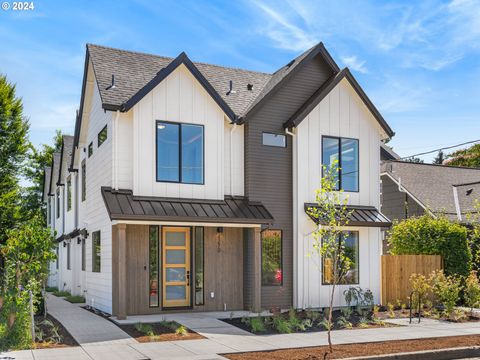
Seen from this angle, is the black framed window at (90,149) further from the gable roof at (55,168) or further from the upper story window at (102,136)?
the gable roof at (55,168)

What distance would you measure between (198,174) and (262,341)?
6447mm

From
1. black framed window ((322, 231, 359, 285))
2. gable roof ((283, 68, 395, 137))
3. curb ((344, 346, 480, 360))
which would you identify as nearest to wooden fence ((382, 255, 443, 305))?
black framed window ((322, 231, 359, 285))

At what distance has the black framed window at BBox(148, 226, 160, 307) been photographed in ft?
53.8

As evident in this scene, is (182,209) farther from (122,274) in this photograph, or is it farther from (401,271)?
(401,271)

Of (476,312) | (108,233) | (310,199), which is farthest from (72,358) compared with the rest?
(476,312)

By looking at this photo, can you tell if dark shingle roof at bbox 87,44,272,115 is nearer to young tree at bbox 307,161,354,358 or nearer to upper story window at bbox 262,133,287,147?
upper story window at bbox 262,133,287,147

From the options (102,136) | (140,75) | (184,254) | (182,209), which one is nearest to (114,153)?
(102,136)

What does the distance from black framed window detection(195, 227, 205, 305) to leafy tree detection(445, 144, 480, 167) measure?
3573 cm

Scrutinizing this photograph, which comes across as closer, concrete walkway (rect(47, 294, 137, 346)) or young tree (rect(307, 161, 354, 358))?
young tree (rect(307, 161, 354, 358))

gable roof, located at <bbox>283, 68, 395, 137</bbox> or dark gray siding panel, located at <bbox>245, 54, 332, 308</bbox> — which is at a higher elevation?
gable roof, located at <bbox>283, 68, 395, 137</bbox>

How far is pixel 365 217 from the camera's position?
18609 millimetres

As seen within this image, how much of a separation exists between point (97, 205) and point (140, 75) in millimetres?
4277

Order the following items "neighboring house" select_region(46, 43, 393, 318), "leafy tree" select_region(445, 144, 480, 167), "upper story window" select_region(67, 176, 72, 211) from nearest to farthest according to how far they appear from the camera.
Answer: "neighboring house" select_region(46, 43, 393, 318) < "upper story window" select_region(67, 176, 72, 211) < "leafy tree" select_region(445, 144, 480, 167)

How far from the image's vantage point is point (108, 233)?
16.4 m
